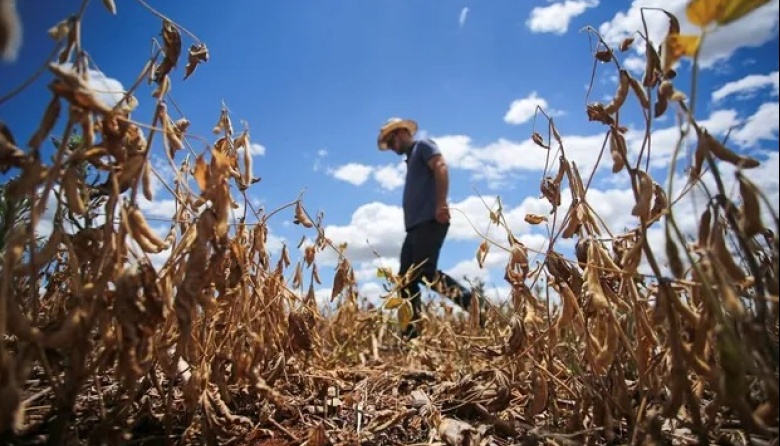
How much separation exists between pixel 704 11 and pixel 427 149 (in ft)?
10.7

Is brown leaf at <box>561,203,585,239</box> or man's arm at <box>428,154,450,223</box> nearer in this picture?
brown leaf at <box>561,203,585,239</box>

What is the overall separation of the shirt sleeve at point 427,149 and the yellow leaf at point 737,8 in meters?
3.21

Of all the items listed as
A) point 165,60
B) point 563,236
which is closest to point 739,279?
point 563,236

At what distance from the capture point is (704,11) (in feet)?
2.60

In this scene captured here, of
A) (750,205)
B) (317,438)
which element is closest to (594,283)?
(750,205)

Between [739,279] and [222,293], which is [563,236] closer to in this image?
[739,279]

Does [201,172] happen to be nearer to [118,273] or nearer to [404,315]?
[118,273]

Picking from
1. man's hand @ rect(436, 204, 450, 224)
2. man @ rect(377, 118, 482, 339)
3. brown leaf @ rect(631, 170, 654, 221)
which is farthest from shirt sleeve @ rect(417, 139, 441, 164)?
brown leaf @ rect(631, 170, 654, 221)

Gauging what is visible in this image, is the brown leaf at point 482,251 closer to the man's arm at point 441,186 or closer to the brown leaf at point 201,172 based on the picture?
the brown leaf at point 201,172

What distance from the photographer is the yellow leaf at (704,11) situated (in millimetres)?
779

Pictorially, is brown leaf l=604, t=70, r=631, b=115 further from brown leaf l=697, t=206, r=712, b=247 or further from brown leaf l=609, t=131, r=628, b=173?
brown leaf l=697, t=206, r=712, b=247

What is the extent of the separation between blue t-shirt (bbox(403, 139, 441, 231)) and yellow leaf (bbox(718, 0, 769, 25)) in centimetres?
311

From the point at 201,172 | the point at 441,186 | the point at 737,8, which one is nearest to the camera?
the point at 737,8

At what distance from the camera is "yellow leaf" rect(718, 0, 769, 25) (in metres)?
0.76
